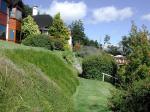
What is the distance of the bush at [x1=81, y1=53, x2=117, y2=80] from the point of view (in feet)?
135

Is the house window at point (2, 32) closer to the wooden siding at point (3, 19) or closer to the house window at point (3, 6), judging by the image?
the wooden siding at point (3, 19)

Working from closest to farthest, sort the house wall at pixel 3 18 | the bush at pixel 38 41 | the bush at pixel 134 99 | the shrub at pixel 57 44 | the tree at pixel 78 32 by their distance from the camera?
the bush at pixel 134 99
the bush at pixel 38 41
the shrub at pixel 57 44
the house wall at pixel 3 18
the tree at pixel 78 32

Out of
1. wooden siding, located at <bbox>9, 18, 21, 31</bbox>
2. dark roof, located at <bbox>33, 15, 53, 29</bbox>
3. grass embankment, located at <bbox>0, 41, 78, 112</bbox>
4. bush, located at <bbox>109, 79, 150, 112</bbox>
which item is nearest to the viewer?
grass embankment, located at <bbox>0, 41, 78, 112</bbox>

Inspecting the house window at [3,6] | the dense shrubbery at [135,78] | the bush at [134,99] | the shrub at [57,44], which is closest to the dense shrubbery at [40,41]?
the shrub at [57,44]

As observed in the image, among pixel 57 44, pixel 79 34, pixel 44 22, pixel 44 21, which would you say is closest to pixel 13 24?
pixel 57 44

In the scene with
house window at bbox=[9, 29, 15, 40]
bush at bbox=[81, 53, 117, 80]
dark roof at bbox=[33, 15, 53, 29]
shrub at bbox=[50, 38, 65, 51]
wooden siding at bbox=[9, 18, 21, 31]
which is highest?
dark roof at bbox=[33, 15, 53, 29]

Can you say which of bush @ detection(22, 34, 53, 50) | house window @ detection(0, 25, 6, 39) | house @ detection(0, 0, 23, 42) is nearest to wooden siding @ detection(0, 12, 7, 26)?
house @ detection(0, 0, 23, 42)

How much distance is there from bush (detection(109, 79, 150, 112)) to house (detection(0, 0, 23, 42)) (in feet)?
96.7

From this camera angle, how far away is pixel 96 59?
4169cm

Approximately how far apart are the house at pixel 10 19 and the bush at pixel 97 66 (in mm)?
10994

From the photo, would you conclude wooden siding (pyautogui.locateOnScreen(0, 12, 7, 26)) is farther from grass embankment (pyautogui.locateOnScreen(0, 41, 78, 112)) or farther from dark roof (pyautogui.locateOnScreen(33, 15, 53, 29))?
grass embankment (pyautogui.locateOnScreen(0, 41, 78, 112))

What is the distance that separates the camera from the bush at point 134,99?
57.3 ft

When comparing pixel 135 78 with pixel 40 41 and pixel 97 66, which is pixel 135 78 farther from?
pixel 40 41

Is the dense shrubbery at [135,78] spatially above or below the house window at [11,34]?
below
